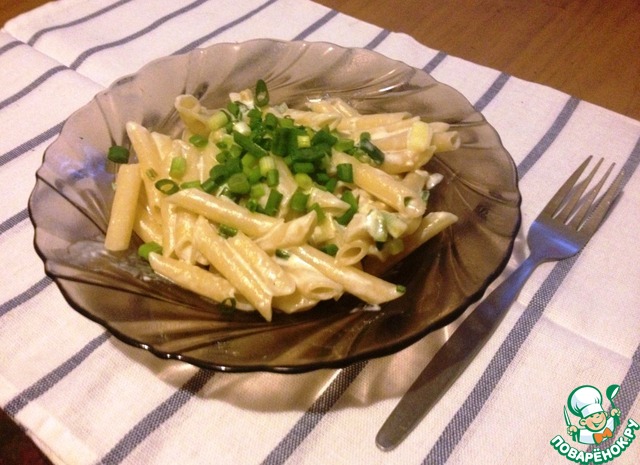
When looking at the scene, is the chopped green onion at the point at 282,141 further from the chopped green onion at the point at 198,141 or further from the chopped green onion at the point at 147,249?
the chopped green onion at the point at 147,249

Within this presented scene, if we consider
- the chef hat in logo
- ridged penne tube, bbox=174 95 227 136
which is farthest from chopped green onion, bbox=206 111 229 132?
the chef hat in logo

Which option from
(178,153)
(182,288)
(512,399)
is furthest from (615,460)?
(178,153)

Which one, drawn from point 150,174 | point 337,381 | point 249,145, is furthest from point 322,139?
point 337,381

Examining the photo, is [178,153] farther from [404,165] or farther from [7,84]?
[7,84]

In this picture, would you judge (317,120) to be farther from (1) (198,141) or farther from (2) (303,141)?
(1) (198,141)

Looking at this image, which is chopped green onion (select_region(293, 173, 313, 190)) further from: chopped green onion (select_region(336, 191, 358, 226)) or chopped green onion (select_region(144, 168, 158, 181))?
chopped green onion (select_region(144, 168, 158, 181))
